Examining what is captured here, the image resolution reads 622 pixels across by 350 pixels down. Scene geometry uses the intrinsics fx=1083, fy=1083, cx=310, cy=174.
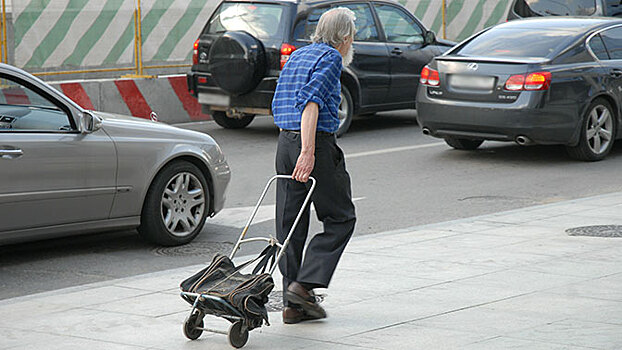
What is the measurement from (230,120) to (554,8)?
7.29 metres

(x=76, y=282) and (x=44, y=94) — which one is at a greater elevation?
(x=44, y=94)

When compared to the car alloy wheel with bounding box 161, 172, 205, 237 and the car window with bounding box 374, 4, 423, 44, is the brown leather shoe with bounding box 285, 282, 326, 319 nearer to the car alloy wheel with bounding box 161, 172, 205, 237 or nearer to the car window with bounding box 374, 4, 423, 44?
the car alloy wheel with bounding box 161, 172, 205, 237

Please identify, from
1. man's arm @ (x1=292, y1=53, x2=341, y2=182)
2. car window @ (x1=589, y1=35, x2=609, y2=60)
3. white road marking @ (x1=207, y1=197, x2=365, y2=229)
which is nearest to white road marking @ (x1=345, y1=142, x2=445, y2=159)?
car window @ (x1=589, y1=35, x2=609, y2=60)

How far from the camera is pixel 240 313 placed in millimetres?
5230

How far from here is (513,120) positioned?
12.0 metres

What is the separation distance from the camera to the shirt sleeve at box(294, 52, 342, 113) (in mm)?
5652

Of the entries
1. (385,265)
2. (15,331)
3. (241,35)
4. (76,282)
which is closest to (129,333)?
(15,331)

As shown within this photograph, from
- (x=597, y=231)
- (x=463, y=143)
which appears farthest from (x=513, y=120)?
(x=597, y=231)

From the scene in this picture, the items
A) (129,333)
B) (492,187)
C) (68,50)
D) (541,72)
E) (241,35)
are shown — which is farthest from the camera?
(68,50)

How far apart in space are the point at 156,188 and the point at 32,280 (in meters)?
1.34

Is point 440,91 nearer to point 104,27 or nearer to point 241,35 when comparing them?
point 241,35

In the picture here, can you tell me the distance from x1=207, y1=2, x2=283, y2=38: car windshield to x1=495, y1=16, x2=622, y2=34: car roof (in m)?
2.97

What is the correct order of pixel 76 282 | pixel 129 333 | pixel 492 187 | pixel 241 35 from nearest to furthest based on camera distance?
1. pixel 129 333
2. pixel 76 282
3. pixel 492 187
4. pixel 241 35

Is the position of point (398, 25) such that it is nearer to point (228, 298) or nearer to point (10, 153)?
point (10, 153)
